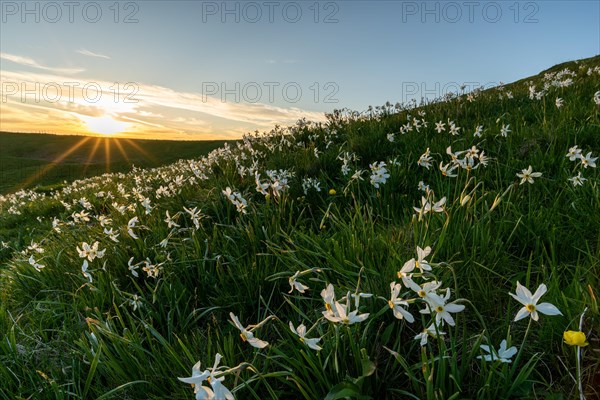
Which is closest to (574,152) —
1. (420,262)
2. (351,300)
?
(420,262)

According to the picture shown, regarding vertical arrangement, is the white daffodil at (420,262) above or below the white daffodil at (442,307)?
above

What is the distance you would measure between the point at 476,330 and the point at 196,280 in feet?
6.79

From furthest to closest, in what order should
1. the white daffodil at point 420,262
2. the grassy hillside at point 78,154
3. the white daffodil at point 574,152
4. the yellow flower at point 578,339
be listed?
the grassy hillside at point 78,154 < the white daffodil at point 574,152 < the white daffodil at point 420,262 < the yellow flower at point 578,339

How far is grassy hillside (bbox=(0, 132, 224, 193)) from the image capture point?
38.9 meters

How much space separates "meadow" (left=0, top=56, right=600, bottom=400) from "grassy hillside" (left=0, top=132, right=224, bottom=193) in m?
37.7

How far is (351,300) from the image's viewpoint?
2.15 meters

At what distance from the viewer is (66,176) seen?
117 ft

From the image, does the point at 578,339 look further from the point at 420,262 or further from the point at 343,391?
the point at 343,391

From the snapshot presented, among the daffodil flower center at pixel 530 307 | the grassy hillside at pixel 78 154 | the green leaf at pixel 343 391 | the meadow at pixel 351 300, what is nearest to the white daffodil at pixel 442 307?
the meadow at pixel 351 300

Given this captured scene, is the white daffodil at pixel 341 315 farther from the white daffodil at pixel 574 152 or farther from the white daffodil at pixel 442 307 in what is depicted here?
the white daffodil at pixel 574 152

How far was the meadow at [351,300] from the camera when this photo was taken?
5.58 feet

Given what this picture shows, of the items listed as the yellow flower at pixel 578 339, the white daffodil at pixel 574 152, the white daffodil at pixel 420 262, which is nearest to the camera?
the yellow flower at pixel 578 339

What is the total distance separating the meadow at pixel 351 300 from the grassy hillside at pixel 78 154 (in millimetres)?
37664

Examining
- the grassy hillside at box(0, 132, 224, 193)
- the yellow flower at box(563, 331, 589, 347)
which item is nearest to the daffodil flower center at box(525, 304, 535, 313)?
the yellow flower at box(563, 331, 589, 347)
